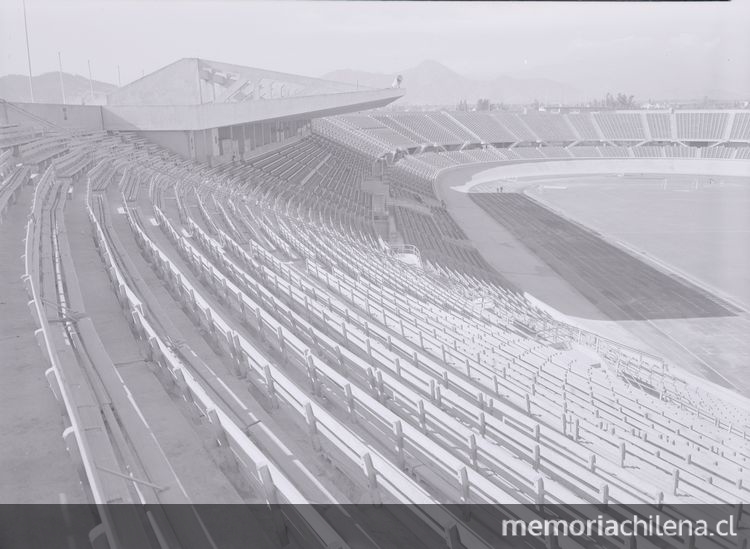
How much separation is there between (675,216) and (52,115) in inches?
974

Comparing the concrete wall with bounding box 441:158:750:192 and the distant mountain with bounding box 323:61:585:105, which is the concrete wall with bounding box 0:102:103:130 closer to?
the concrete wall with bounding box 441:158:750:192

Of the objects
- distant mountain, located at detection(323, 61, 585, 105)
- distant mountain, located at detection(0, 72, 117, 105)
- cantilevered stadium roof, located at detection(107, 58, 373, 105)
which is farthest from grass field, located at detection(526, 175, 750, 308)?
distant mountain, located at detection(323, 61, 585, 105)

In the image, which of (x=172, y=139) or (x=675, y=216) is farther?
(x=675, y=216)

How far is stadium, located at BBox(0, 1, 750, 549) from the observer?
110 inches

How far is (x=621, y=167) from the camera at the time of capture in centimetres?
4534

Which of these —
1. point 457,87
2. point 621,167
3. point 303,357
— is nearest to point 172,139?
point 303,357

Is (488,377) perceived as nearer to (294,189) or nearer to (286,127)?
(294,189)

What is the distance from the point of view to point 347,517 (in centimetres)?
276

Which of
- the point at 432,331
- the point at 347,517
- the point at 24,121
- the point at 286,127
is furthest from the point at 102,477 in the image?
the point at 286,127

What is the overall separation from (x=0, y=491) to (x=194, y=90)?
57.2 feet

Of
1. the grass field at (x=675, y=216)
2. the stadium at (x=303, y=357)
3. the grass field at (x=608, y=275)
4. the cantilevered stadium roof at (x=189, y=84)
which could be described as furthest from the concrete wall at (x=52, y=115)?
the grass field at (x=675, y=216)

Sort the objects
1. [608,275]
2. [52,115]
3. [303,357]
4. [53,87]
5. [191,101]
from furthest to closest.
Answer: [53,87] → [191,101] → [608,275] → [52,115] → [303,357]

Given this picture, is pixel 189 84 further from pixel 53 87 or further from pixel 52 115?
pixel 53 87

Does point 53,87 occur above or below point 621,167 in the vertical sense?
above
